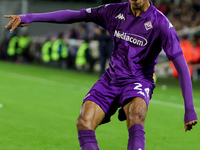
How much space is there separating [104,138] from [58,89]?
7.16m

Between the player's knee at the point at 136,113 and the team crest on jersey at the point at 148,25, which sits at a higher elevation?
the team crest on jersey at the point at 148,25

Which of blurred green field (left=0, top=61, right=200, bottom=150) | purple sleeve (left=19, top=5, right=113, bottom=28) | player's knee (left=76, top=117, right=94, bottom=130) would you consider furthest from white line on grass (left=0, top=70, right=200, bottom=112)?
player's knee (left=76, top=117, right=94, bottom=130)

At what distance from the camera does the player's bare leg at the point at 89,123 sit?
4.91 meters

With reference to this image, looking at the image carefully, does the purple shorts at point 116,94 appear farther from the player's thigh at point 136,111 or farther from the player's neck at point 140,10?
the player's neck at point 140,10

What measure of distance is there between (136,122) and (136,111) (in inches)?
4.4

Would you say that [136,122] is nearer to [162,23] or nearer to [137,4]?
[162,23]

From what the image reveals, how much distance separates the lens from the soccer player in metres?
5.01

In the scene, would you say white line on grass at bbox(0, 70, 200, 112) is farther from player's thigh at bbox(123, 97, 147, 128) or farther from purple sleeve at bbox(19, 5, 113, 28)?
player's thigh at bbox(123, 97, 147, 128)

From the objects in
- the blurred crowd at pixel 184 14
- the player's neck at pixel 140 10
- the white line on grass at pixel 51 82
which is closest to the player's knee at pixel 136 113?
the player's neck at pixel 140 10

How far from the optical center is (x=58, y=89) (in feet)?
49.0

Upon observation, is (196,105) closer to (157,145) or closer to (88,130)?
(157,145)

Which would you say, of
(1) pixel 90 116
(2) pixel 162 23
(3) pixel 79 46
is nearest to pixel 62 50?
(3) pixel 79 46

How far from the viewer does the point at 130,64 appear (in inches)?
209

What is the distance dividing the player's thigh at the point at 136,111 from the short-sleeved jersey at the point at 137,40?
12.7 inches
